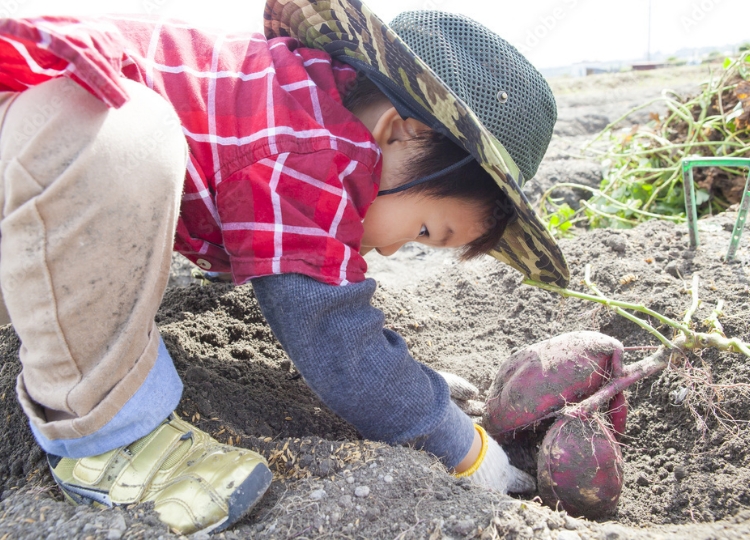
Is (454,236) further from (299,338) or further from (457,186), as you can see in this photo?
(299,338)

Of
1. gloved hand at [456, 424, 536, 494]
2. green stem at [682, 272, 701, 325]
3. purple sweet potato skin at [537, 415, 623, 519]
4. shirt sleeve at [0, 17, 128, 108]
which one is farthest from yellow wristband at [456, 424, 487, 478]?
shirt sleeve at [0, 17, 128, 108]

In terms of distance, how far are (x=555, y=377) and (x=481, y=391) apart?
0.37m

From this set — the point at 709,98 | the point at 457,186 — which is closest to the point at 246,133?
the point at 457,186

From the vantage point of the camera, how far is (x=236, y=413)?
4.50 ft

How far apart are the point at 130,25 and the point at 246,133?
39 cm

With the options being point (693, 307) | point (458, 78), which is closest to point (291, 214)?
point (458, 78)

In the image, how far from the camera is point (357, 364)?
119 cm

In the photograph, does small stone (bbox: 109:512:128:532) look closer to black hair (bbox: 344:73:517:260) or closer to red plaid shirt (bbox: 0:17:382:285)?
red plaid shirt (bbox: 0:17:382:285)

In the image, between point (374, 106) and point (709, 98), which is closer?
point (374, 106)

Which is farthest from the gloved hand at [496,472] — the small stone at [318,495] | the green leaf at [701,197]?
the green leaf at [701,197]

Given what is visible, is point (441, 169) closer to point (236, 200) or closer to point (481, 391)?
point (236, 200)

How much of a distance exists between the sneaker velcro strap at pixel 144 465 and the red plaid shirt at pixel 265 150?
1.14 feet

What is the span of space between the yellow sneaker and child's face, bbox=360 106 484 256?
59 cm

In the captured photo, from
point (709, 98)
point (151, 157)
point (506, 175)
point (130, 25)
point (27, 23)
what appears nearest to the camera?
point (27, 23)
